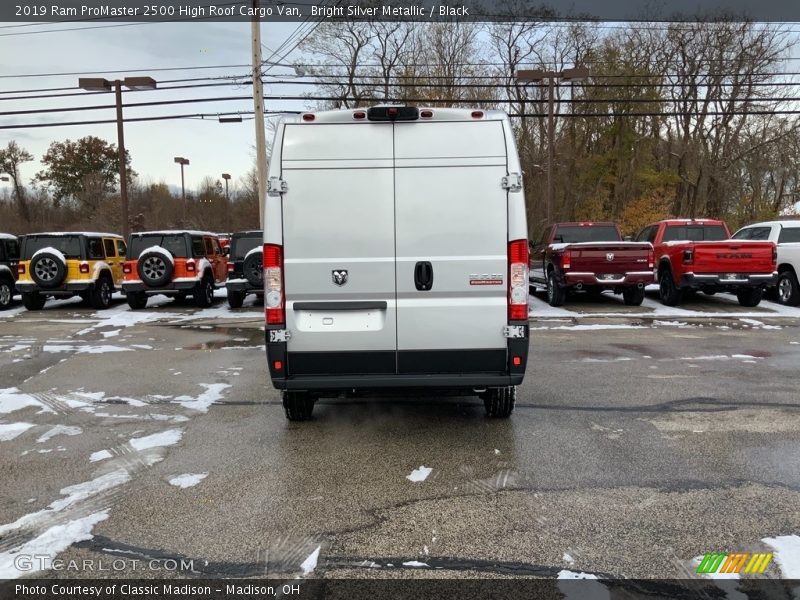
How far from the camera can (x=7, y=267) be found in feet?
48.8

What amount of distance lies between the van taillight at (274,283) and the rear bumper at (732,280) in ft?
36.3

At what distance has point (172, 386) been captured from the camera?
22.6 ft

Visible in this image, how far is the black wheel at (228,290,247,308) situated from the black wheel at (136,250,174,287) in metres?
1.45

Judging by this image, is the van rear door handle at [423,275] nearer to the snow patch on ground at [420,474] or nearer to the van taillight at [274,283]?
the van taillight at [274,283]

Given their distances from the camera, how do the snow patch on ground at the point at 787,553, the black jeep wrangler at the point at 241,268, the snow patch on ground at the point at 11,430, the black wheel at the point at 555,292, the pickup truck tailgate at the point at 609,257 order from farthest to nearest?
1. the black wheel at the point at 555,292
2. the black jeep wrangler at the point at 241,268
3. the pickup truck tailgate at the point at 609,257
4. the snow patch on ground at the point at 11,430
5. the snow patch on ground at the point at 787,553

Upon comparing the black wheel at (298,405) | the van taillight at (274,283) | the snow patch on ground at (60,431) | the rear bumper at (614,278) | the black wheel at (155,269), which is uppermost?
the van taillight at (274,283)

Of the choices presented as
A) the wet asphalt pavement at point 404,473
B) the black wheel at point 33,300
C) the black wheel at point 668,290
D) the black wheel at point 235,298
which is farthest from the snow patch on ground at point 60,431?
the black wheel at point 668,290

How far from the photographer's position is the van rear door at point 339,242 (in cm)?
443

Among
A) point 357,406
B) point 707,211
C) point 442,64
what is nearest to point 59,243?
point 357,406

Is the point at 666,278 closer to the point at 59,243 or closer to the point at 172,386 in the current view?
the point at 172,386

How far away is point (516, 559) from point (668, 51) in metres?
34.7

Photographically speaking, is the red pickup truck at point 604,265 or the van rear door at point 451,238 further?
the red pickup truck at point 604,265

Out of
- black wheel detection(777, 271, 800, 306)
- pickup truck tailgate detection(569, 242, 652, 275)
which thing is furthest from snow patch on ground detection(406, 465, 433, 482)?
black wheel detection(777, 271, 800, 306)

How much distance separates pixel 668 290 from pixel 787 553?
39.9 feet
